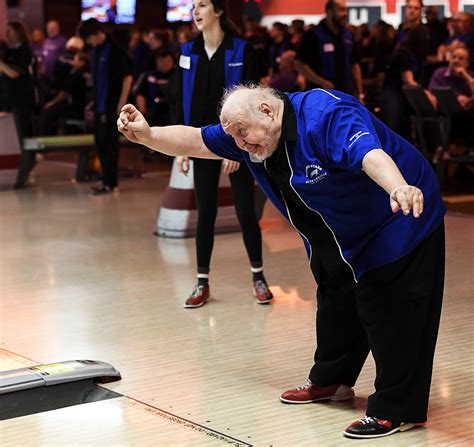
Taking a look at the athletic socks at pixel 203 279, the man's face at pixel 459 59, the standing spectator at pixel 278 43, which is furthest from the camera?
the standing spectator at pixel 278 43

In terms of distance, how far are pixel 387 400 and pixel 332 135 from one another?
0.93 meters

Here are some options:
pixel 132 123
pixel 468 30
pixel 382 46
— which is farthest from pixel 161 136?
pixel 382 46

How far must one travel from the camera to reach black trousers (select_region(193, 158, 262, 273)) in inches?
216

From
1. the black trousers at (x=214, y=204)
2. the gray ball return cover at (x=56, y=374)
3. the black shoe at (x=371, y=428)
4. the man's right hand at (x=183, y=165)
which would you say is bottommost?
the gray ball return cover at (x=56, y=374)

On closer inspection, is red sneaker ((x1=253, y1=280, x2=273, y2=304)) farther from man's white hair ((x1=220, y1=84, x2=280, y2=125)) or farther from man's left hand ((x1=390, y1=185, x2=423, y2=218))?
man's left hand ((x1=390, y1=185, x2=423, y2=218))

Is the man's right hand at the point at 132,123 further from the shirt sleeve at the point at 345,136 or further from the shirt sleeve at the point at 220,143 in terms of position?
the shirt sleeve at the point at 345,136

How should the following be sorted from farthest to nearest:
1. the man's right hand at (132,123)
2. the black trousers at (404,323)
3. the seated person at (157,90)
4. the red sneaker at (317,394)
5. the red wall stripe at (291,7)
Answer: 1. the red wall stripe at (291,7)
2. the seated person at (157,90)
3. the red sneaker at (317,394)
4. the man's right hand at (132,123)
5. the black trousers at (404,323)

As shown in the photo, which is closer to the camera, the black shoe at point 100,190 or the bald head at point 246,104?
the bald head at point 246,104

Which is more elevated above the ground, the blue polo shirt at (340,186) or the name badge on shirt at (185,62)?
the name badge on shirt at (185,62)

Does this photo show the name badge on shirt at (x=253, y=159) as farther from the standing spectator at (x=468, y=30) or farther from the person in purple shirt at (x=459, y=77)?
the standing spectator at (x=468, y=30)

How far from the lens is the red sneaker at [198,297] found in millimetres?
5508

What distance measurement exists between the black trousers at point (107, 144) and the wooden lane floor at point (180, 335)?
5.27ft

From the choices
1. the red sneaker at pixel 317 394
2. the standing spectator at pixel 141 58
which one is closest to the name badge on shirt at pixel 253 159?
the red sneaker at pixel 317 394

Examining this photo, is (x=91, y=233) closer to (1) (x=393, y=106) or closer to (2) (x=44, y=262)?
(2) (x=44, y=262)
